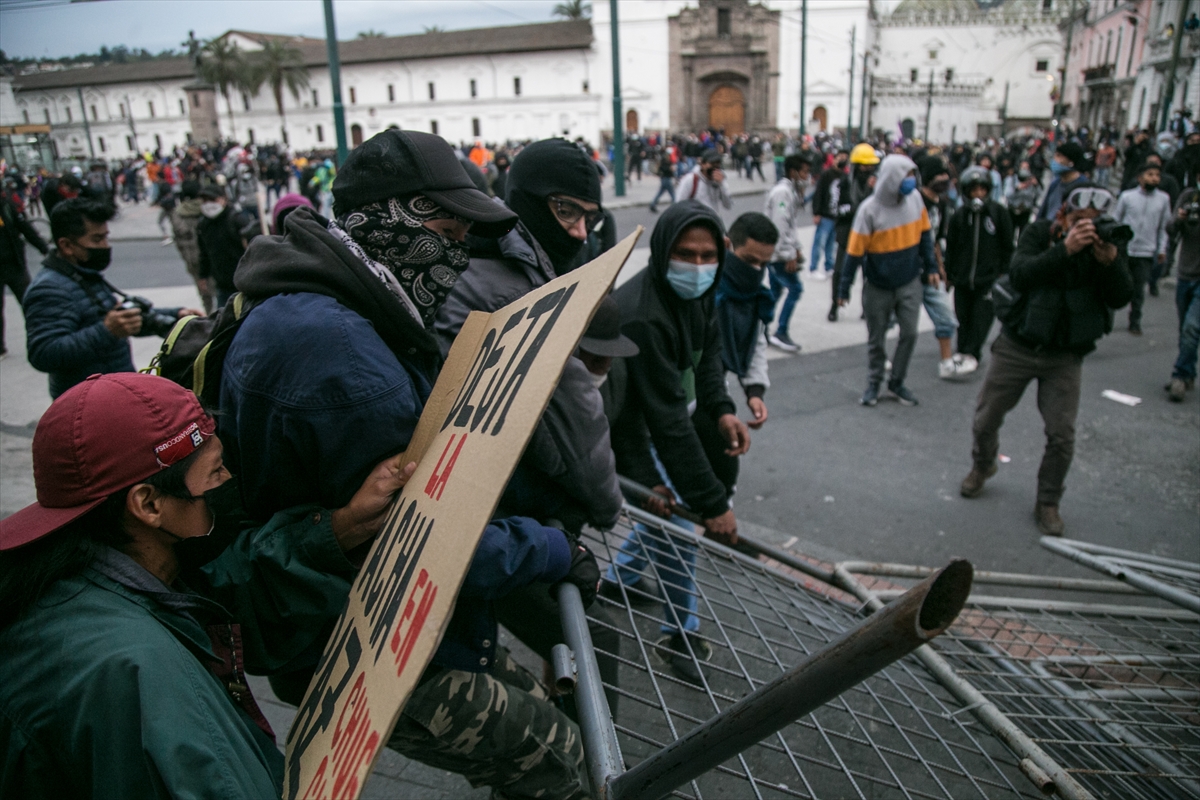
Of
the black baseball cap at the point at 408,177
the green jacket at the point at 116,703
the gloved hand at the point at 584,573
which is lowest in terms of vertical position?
the gloved hand at the point at 584,573

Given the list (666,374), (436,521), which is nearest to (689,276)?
(666,374)

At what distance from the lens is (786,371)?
762 centimetres

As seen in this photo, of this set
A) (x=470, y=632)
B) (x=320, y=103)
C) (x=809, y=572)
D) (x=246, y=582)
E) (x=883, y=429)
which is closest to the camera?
(x=246, y=582)

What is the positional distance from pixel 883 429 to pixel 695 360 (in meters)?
3.43

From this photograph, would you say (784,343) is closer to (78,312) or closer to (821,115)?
(78,312)

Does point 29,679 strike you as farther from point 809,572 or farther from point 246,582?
point 809,572

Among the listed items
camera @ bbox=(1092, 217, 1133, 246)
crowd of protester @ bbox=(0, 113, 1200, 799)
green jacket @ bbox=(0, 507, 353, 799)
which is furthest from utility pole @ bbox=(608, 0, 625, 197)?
green jacket @ bbox=(0, 507, 353, 799)

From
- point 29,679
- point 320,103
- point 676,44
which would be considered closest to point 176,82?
point 320,103

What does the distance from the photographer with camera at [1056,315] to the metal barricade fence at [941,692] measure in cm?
154

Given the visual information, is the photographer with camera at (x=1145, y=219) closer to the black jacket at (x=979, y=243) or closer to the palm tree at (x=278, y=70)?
the black jacket at (x=979, y=243)

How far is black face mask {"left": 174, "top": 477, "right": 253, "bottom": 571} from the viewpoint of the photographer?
5.08ft

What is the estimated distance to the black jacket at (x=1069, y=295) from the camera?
426 cm

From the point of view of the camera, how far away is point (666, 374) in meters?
2.97

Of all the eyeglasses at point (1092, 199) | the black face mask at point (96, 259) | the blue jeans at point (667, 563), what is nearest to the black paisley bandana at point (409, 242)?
the blue jeans at point (667, 563)
